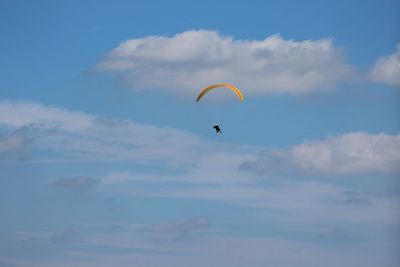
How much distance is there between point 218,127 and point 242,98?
519 centimetres

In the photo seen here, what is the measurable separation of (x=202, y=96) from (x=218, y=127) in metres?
9.91

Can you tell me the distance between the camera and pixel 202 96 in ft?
349

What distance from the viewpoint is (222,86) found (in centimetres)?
→ 10281

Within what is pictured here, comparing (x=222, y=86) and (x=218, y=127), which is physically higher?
(x=222, y=86)

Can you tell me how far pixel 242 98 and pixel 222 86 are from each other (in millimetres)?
6449

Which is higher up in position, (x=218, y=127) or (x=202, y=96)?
(x=202, y=96)

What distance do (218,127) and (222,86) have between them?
779 cm

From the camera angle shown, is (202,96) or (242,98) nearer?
(242,98)

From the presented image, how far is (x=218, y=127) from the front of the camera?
97.9m

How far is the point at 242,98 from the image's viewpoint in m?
97.2

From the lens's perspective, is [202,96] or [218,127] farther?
[202,96]

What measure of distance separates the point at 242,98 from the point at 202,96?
34.8ft
